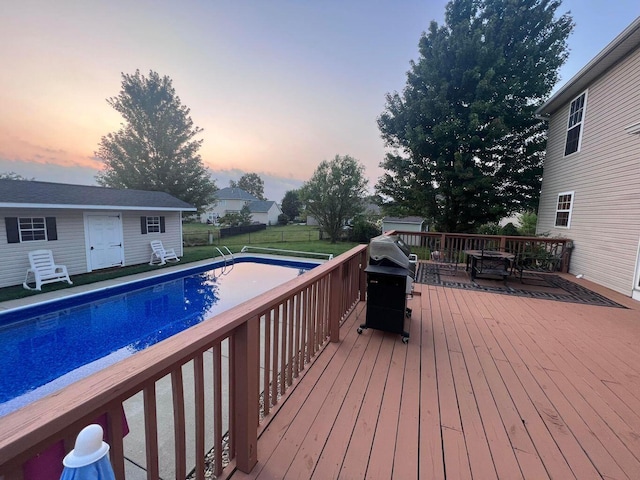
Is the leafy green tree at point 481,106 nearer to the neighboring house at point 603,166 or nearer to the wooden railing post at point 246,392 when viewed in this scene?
the neighboring house at point 603,166

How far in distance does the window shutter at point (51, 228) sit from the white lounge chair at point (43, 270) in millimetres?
603

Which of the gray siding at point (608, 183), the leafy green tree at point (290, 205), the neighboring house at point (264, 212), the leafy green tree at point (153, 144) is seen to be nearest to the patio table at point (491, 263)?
the gray siding at point (608, 183)

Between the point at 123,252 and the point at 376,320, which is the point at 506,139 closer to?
the point at 376,320

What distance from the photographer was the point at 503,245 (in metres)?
7.83

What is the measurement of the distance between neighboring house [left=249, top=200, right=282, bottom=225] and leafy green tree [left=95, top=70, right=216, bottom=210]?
58.4 ft

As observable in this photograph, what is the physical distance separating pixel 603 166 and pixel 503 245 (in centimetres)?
279

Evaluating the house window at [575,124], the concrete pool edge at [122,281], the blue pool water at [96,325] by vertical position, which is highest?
the house window at [575,124]

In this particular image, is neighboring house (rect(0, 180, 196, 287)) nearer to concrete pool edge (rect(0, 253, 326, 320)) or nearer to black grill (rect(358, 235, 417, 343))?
concrete pool edge (rect(0, 253, 326, 320))

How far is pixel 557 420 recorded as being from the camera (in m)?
2.04

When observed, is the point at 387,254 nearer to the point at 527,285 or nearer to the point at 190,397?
the point at 190,397

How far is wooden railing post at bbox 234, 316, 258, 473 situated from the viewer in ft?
4.82

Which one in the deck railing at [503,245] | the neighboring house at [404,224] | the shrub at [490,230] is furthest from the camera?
the neighboring house at [404,224]

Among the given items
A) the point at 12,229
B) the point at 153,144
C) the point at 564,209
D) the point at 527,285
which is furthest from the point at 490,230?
the point at 153,144

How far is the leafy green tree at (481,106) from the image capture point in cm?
1048
